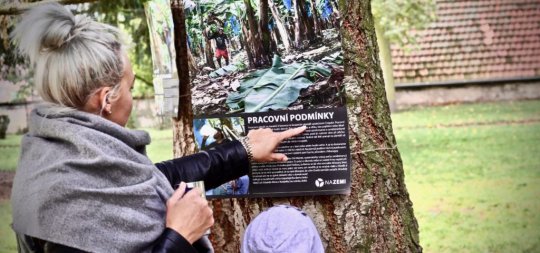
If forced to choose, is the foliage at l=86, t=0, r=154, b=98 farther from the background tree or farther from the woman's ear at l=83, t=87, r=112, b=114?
the background tree

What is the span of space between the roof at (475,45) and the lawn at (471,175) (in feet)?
2.71

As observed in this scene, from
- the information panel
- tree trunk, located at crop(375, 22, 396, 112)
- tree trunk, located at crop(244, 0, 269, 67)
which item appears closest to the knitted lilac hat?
the information panel

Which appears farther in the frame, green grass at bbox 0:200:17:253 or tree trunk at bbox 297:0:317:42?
green grass at bbox 0:200:17:253

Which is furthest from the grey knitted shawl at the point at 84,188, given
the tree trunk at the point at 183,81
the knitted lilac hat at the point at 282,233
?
the tree trunk at the point at 183,81

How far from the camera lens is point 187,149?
2246mm

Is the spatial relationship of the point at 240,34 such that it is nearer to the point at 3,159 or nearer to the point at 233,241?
the point at 233,241

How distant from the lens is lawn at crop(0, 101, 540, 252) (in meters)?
6.13

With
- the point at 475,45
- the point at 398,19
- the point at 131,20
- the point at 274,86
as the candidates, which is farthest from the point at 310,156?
the point at 475,45

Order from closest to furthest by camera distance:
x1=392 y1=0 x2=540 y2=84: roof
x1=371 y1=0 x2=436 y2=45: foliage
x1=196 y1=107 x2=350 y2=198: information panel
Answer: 1. x1=196 y1=107 x2=350 y2=198: information panel
2. x1=371 y1=0 x2=436 y2=45: foliage
3. x1=392 y1=0 x2=540 y2=84: roof

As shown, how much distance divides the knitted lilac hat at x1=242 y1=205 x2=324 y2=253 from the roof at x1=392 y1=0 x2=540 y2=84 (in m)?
10.2

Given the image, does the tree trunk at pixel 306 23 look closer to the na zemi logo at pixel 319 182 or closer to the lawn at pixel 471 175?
the na zemi logo at pixel 319 182

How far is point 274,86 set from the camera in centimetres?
192

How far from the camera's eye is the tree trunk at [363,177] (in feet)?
6.30

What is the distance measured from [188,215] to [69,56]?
1.25ft
